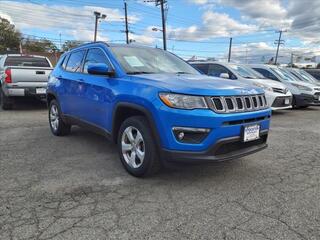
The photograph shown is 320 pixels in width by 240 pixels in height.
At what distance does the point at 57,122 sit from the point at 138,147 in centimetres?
303

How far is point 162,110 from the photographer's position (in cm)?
334

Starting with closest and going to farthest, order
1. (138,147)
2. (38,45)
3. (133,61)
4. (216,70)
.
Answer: (138,147) → (133,61) → (216,70) → (38,45)

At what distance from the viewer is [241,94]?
3.64m

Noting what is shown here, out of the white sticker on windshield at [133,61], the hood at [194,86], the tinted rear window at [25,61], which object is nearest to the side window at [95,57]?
the white sticker on windshield at [133,61]

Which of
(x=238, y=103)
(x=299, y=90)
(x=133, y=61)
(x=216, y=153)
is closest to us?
(x=216, y=153)

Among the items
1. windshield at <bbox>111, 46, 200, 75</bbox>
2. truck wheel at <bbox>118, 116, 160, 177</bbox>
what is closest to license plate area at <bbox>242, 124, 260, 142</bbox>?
truck wheel at <bbox>118, 116, 160, 177</bbox>

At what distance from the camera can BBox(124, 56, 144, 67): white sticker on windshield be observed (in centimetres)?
437

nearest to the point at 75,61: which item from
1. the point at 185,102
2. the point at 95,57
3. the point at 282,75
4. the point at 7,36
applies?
the point at 95,57

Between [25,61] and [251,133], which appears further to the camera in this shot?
[25,61]

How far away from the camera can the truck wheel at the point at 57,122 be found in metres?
6.08

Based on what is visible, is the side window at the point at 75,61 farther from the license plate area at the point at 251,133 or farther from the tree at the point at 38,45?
the tree at the point at 38,45

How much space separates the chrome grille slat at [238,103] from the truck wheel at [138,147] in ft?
2.81

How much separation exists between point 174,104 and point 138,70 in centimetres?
117

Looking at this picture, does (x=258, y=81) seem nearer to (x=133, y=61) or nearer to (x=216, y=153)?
(x=133, y=61)
